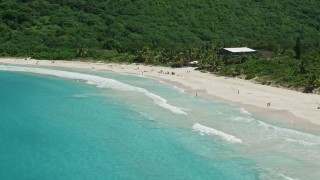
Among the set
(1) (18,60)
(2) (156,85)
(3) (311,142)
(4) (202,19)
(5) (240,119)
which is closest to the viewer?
(3) (311,142)

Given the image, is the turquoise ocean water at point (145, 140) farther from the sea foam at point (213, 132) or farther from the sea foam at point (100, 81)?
the sea foam at point (100, 81)

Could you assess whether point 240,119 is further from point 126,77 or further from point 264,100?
point 126,77

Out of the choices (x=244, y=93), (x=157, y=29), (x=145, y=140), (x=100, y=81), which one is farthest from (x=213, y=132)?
(x=157, y=29)

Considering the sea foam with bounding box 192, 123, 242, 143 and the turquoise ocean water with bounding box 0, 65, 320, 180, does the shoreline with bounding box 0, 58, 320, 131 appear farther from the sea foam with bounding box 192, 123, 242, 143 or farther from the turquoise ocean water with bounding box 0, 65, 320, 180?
the sea foam with bounding box 192, 123, 242, 143

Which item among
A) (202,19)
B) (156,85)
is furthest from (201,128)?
(202,19)

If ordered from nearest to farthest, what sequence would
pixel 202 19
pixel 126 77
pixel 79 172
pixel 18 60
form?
pixel 79 172 → pixel 126 77 → pixel 18 60 → pixel 202 19

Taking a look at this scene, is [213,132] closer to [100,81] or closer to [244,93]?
[244,93]

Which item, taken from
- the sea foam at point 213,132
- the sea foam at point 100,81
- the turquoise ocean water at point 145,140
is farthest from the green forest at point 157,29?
the sea foam at point 213,132
